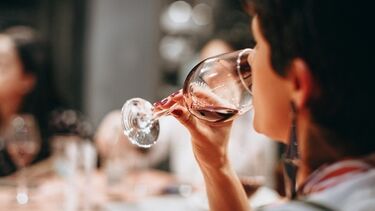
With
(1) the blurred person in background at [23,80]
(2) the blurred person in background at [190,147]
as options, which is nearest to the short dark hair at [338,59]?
(2) the blurred person in background at [190,147]

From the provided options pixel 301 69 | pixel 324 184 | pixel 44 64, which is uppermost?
pixel 301 69

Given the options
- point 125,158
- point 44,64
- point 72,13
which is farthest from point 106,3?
point 125,158

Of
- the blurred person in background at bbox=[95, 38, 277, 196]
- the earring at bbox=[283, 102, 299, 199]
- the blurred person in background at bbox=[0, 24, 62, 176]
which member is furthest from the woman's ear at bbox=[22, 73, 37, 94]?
the earring at bbox=[283, 102, 299, 199]

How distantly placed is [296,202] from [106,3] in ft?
13.0

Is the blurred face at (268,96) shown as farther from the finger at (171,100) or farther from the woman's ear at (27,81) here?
the woman's ear at (27,81)

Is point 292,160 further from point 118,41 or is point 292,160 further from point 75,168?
point 118,41

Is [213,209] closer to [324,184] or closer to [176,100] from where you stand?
[176,100]

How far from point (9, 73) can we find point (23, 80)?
0.09m

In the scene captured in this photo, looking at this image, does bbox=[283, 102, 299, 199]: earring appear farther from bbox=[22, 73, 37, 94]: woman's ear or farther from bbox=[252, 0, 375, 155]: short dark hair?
bbox=[22, 73, 37, 94]: woman's ear

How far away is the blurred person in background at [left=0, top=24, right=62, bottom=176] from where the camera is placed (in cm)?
323

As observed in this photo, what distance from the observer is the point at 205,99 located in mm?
1219

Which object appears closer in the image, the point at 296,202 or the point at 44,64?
the point at 296,202

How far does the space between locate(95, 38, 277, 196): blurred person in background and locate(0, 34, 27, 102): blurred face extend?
517 mm

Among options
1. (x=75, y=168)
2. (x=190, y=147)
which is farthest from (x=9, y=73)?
(x=75, y=168)
